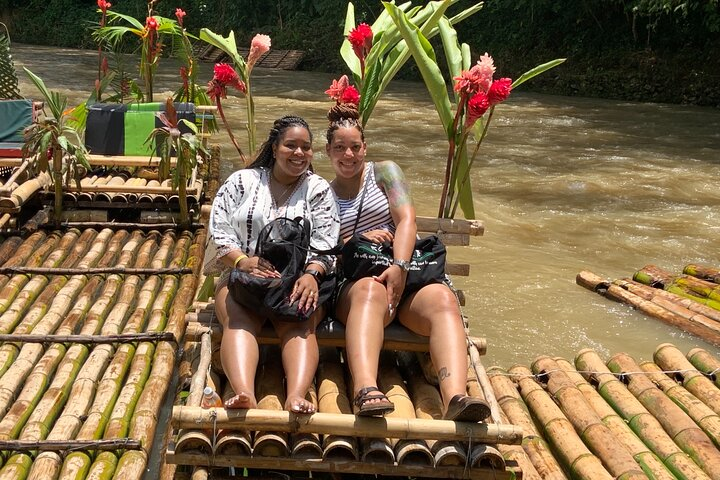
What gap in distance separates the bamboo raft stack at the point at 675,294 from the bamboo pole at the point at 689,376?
2.84 ft

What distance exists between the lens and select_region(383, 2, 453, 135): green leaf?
430 centimetres

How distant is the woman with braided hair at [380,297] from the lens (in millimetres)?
3041

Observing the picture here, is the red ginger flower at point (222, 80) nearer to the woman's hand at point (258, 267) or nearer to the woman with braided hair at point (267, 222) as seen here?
the woman with braided hair at point (267, 222)

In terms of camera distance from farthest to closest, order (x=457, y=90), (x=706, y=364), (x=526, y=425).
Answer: (x=706, y=364) → (x=457, y=90) → (x=526, y=425)

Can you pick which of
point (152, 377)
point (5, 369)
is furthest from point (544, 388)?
point (5, 369)

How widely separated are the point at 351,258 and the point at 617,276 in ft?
14.4

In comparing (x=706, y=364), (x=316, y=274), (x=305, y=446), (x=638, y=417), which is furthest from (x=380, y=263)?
(x=706, y=364)

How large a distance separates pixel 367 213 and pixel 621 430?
1464 mm

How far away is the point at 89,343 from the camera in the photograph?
14.8 feet

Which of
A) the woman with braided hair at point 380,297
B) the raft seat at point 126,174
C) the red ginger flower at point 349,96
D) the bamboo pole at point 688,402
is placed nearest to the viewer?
the woman with braided hair at point 380,297

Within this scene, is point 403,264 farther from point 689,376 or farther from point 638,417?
point 689,376

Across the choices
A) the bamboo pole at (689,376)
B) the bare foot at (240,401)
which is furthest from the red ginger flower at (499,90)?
the bare foot at (240,401)

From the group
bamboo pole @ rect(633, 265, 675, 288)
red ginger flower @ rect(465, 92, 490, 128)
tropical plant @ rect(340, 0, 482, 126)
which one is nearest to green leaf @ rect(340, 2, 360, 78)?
tropical plant @ rect(340, 0, 482, 126)

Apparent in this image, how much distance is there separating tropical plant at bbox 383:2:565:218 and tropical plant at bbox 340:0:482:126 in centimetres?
12
